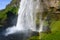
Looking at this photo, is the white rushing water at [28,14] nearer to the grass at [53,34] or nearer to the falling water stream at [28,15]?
the falling water stream at [28,15]

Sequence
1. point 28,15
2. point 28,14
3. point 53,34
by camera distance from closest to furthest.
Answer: point 53,34 → point 28,15 → point 28,14

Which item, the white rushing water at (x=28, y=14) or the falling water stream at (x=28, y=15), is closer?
the falling water stream at (x=28, y=15)

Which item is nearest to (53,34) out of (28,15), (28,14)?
(28,15)

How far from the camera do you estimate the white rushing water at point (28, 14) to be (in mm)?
72938

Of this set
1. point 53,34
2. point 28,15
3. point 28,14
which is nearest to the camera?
point 53,34

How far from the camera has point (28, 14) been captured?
268 ft

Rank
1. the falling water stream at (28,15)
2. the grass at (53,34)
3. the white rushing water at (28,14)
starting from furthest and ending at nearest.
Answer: the white rushing water at (28,14) → the falling water stream at (28,15) → the grass at (53,34)

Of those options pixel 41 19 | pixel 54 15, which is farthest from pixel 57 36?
pixel 41 19

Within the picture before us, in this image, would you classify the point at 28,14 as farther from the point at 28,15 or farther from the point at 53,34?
the point at 53,34

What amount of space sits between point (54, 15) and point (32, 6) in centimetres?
1447

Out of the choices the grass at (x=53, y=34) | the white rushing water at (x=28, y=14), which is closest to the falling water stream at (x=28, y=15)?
the white rushing water at (x=28, y=14)

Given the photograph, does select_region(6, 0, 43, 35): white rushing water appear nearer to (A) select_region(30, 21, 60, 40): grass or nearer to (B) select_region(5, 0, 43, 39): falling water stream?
(B) select_region(5, 0, 43, 39): falling water stream

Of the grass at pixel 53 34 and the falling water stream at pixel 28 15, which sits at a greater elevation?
the falling water stream at pixel 28 15

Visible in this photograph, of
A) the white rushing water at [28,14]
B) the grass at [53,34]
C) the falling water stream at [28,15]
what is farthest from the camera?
the white rushing water at [28,14]
